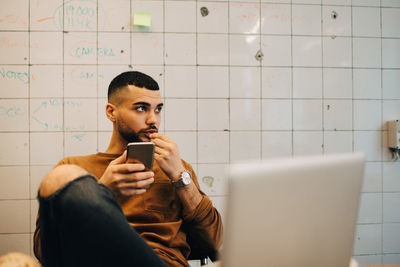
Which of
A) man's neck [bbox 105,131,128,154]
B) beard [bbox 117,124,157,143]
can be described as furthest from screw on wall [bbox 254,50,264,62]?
man's neck [bbox 105,131,128,154]

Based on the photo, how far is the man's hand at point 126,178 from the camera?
853mm

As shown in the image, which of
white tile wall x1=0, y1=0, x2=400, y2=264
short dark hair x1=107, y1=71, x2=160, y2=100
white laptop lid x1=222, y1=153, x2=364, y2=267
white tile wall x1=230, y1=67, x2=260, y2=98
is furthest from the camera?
white tile wall x1=230, y1=67, x2=260, y2=98

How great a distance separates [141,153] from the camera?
916 mm

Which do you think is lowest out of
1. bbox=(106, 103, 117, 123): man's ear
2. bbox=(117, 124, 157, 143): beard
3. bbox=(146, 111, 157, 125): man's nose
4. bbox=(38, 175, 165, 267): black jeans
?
bbox=(38, 175, 165, 267): black jeans

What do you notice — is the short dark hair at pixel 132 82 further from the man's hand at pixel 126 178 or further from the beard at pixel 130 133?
the man's hand at pixel 126 178

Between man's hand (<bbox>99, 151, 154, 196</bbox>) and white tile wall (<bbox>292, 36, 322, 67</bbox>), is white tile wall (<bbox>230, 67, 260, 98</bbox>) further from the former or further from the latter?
man's hand (<bbox>99, 151, 154, 196</bbox>)

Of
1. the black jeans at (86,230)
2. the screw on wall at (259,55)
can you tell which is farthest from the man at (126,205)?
the screw on wall at (259,55)

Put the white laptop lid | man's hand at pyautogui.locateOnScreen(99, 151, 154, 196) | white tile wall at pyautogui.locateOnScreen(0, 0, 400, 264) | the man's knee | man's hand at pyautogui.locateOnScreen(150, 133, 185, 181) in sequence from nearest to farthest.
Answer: the white laptop lid
the man's knee
man's hand at pyautogui.locateOnScreen(99, 151, 154, 196)
man's hand at pyautogui.locateOnScreen(150, 133, 185, 181)
white tile wall at pyautogui.locateOnScreen(0, 0, 400, 264)

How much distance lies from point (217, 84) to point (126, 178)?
102 cm

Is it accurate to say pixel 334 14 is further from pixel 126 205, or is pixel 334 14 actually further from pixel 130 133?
pixel 126 205

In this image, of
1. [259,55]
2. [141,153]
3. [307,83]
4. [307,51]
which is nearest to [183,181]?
[141,153]

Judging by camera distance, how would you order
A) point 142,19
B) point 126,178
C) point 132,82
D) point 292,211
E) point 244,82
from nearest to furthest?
1. point 292,211
2. point 126,178
3. point 132,82
4. point 142,19
5. point 244,82

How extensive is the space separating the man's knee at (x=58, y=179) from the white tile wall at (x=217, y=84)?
1076 millimetres

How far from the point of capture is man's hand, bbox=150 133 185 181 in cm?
96
